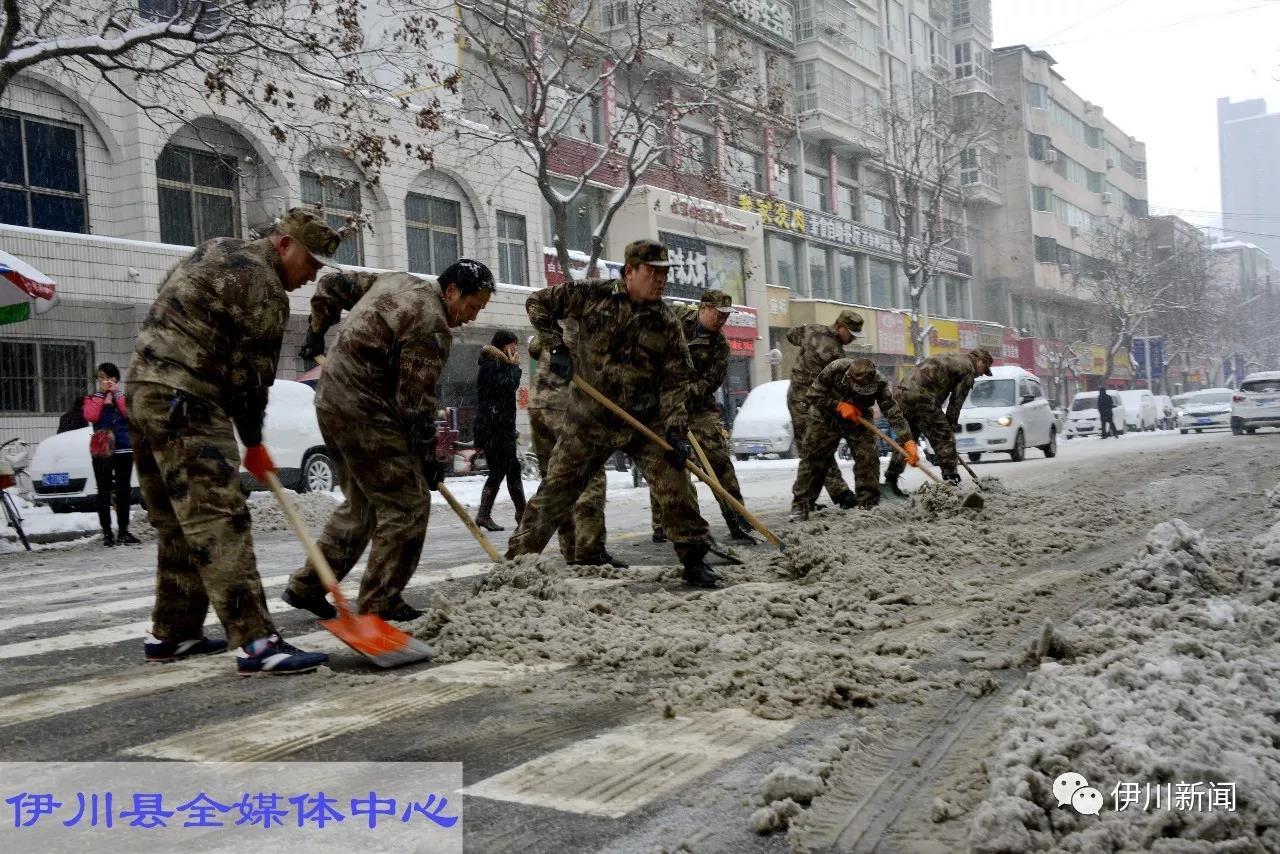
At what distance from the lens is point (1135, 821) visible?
2.24 metres

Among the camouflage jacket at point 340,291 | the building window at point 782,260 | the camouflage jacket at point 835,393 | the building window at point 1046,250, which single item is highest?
the building window at point 1046,250

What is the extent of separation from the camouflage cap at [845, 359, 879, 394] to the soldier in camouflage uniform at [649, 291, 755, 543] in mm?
1428

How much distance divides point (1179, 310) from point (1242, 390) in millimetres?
35614

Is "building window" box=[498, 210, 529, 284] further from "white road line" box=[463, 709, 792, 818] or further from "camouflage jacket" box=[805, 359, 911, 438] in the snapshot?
"white road line" box=[463, 709, 792, 818]

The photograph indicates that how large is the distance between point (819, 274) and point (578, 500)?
121 ft

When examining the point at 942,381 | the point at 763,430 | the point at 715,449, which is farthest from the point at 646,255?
the point at 763,430

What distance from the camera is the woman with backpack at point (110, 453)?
34.3ft

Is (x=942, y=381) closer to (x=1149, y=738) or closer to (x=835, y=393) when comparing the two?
(x=835, y=393)

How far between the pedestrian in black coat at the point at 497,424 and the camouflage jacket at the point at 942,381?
14.7 ft

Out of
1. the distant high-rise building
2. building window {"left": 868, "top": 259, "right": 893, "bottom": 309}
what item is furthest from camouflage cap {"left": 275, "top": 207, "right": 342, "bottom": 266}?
the distant high-rise building

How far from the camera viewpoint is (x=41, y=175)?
59.0 feet

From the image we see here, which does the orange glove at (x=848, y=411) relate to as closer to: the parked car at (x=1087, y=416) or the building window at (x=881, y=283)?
the parked car at (x=1087, y=416)

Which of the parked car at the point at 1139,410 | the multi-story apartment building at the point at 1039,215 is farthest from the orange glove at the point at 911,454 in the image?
the multi-story apartment building at the point at 1039,215

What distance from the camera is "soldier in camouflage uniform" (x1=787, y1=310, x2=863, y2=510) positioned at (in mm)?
10180
